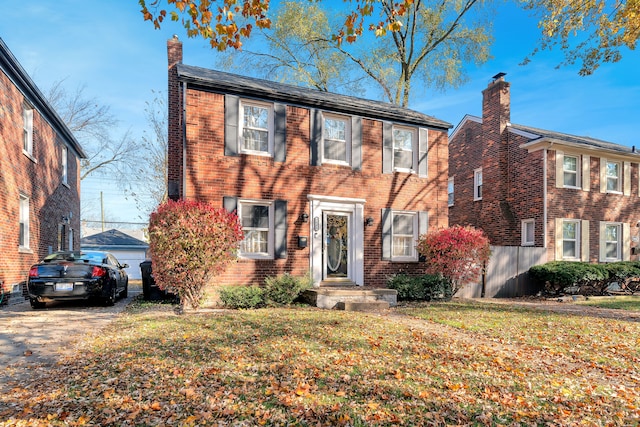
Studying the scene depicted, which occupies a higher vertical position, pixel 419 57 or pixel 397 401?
pixel 419 57

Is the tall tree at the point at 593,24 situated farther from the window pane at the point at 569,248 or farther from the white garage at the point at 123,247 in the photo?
the white garage at the point at 123,247

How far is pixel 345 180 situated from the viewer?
12.2 m

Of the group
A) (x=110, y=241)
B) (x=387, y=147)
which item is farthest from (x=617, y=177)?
(x=110, y=241)

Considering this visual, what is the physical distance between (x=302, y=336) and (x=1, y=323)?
18.4 feet

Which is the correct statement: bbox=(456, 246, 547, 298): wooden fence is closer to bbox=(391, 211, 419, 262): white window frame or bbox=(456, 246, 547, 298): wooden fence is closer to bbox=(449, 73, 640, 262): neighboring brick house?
bbox=(449, 73, 640, 262): neighboring brick house

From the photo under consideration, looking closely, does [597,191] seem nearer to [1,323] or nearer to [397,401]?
[397,401]

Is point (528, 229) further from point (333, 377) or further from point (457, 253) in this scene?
point (333, 377)

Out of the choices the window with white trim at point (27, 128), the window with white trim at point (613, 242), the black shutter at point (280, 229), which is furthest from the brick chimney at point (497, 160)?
the window with white trim at point (27, 128)

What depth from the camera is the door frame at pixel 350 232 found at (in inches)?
453

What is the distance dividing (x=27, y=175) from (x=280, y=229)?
7.73 meters

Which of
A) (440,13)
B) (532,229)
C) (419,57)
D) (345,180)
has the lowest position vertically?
(532,229)

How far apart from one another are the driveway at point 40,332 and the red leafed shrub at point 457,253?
843cm

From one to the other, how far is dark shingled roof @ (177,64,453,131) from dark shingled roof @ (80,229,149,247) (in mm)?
21459

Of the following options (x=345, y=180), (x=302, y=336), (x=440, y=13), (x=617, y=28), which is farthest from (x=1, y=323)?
(x=440, y=13)
